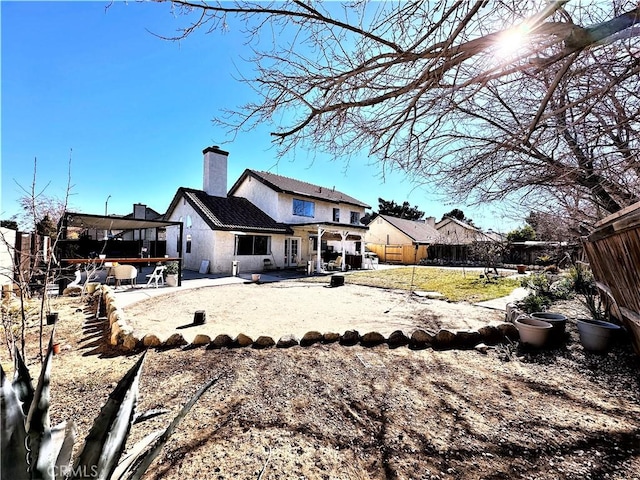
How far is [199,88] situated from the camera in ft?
12.5

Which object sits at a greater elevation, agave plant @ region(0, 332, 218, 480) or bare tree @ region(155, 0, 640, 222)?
bare tree @ region(155, 0, 640, 222)

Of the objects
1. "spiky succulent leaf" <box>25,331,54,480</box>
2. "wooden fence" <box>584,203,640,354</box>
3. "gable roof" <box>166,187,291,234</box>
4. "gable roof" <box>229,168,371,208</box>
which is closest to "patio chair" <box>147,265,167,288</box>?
"gable roof" <box>166,187,291,234</box>

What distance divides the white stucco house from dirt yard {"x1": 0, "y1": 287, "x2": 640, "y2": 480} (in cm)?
1170

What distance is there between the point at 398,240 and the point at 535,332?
1181 inches

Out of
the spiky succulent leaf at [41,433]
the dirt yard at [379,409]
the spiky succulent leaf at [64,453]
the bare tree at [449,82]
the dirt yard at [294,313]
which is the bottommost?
the dirt yard at [294,313]

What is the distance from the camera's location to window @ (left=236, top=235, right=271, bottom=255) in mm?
17031

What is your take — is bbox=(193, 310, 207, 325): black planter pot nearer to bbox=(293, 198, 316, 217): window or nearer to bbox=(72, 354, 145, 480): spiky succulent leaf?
bbox=(72, 354, 145, 480): spiky succulent leaf

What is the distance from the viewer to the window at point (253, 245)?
1703 centimetres

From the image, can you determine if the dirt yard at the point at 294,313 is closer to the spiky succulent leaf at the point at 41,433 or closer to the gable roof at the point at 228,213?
the spiky succulent leaf at the point at 41,433

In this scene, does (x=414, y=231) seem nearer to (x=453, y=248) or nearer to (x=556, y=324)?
(x=453, y=248)

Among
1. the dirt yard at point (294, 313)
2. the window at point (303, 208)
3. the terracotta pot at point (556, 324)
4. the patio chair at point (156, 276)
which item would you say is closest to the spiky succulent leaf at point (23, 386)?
the dirt yard at point (294, 313)

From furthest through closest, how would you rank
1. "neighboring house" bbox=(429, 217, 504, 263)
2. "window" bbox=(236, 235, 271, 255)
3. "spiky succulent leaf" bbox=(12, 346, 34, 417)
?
"neighboring house" bbox=(429, 217, 504, 263), "window" bbox=(236, 235, 271, 255), "spiky succulent leaf" bbox=(12, 346, 34, 417)

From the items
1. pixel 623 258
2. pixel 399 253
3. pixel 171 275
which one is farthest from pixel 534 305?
pixel 399 253

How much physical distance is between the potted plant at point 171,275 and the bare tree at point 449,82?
10.2 meters
